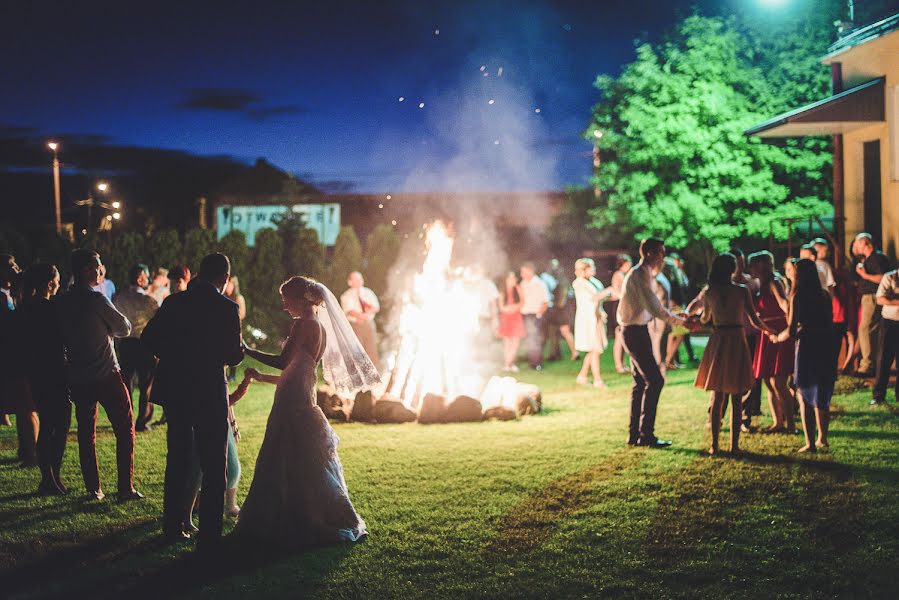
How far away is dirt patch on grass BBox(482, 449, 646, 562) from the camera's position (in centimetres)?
569

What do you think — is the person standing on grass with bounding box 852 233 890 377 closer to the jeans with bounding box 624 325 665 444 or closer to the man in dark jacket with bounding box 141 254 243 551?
the jeans with bounding box 624 325 665 444

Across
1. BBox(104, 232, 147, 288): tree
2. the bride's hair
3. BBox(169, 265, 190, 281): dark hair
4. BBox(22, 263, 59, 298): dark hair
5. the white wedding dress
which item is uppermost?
BBox(104, 232, 147, 288): tree

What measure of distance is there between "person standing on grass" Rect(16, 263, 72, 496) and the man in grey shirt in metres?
0.22

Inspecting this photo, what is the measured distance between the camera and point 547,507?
6.62m

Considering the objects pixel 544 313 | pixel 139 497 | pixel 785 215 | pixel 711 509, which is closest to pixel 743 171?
pixel 785 215

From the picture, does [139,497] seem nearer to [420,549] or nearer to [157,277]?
[420,549]

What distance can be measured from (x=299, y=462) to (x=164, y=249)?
51.2 feet

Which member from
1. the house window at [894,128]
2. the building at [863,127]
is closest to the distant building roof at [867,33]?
the building at [863,127]

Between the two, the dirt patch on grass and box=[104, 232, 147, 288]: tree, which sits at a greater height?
box=[104, 232, 147, 288]: tree

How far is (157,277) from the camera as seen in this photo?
12.7 metres

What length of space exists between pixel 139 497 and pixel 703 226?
2202cm

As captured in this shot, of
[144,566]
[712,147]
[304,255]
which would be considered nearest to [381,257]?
[304,255]

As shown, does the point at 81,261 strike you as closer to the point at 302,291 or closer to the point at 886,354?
the point at 302,291

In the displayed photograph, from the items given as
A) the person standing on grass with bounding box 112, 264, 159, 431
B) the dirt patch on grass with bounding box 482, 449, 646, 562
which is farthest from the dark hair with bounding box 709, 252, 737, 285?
the person standing on grass with bounding box 112, 264, 159, 431
